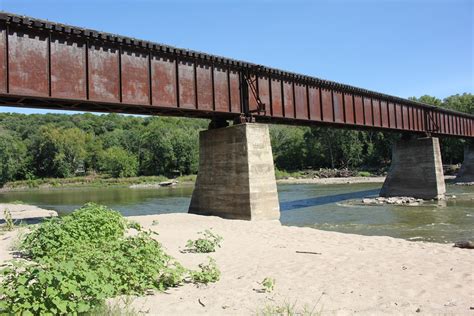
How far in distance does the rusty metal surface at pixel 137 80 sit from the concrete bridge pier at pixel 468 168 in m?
42.3

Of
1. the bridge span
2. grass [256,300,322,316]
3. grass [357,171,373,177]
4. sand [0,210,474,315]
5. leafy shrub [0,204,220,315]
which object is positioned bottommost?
sand [0,210,474,315]

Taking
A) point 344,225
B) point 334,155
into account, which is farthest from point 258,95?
point 334,155

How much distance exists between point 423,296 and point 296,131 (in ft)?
390

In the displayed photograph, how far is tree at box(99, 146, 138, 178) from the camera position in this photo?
111m

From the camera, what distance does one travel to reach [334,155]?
107 meters

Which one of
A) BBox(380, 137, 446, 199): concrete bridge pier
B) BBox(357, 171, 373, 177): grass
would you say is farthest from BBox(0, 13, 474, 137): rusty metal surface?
BBox(357, 171, 373, 177): grass

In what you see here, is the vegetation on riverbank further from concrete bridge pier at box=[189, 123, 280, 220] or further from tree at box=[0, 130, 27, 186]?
concrete bridge pier at box=[189, 123, 280, 220]

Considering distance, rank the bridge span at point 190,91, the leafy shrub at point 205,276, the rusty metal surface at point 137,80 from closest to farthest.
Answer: the leafy shrub at point 205,276
the rusty metal surface at point 137,80
the bridge span at point 190,91

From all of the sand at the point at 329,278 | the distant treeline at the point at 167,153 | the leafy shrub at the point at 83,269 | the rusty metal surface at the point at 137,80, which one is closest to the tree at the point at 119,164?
the distant treeline at the point at 167,153

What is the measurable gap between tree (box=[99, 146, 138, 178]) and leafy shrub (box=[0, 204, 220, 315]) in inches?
3977

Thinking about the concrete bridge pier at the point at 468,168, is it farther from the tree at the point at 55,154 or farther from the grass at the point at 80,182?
the tree at the point at 55,154

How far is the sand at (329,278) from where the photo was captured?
680 cm

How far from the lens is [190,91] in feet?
71.0

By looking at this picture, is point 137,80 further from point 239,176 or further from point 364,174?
point 364,174
